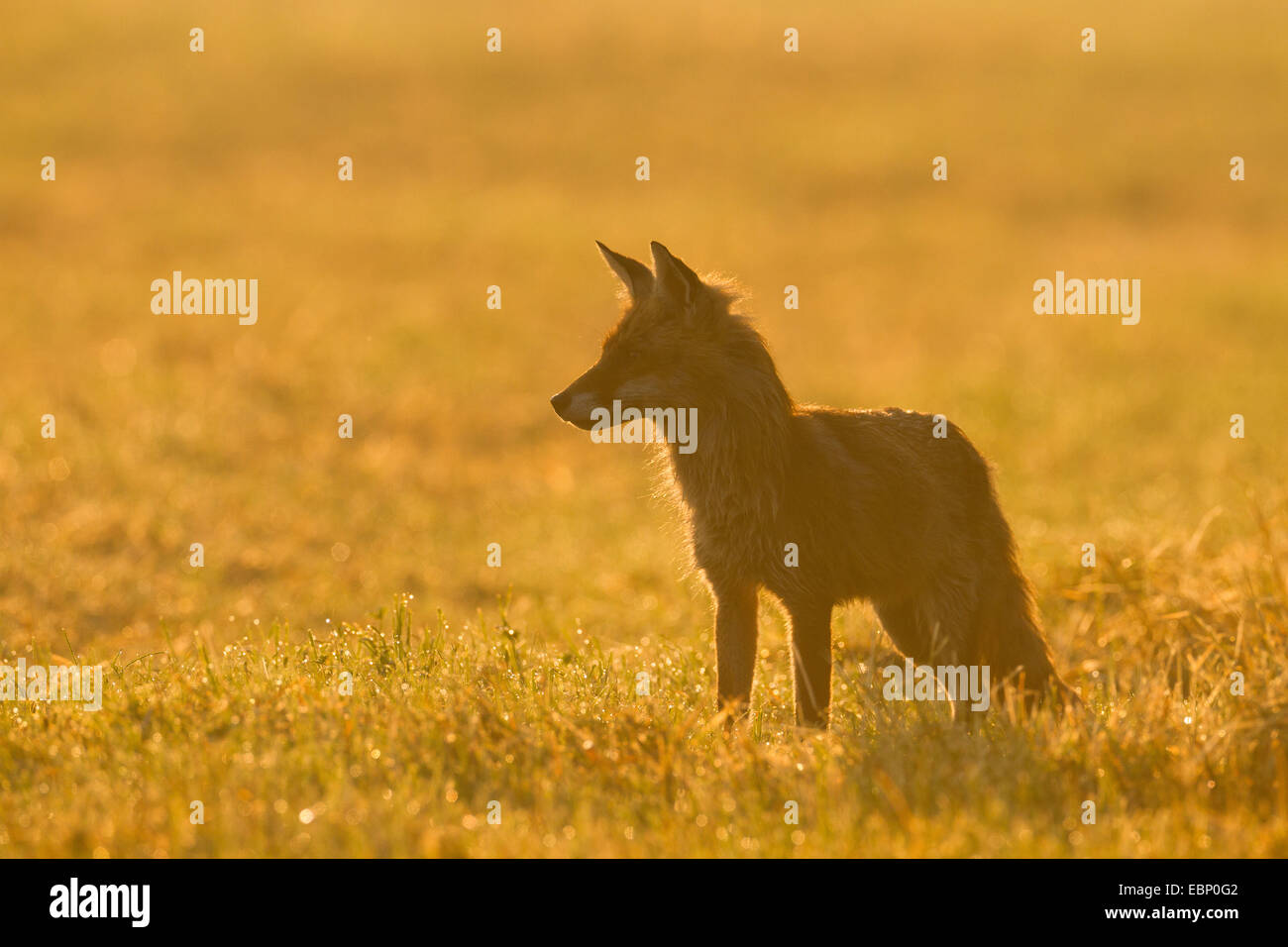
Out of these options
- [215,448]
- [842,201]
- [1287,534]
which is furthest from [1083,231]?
[1287,534]

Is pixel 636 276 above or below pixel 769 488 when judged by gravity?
above

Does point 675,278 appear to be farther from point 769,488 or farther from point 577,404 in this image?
point 769,488

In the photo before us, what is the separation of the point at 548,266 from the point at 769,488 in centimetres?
2208

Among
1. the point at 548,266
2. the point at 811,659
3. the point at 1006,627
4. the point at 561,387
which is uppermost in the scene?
the point at 548,266

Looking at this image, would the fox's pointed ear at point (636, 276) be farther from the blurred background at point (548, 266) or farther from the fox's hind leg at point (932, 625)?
the fox's hind leg at point (932, 625)

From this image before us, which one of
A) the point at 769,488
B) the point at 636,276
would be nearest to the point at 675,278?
the point at 636,276

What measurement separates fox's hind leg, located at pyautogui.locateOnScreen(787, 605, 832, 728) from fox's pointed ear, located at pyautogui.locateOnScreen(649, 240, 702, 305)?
1460 mm

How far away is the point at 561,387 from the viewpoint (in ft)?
70.2

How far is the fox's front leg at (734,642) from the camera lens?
6.50m

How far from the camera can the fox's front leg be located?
6504 mm

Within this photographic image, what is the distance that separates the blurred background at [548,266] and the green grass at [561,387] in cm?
11

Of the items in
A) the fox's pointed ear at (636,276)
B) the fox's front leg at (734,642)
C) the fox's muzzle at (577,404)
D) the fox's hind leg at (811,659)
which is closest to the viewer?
the fox's muzzle at (577,404)

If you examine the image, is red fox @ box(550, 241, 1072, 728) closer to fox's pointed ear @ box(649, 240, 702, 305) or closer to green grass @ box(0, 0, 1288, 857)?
fox's pointed ear @ box(649, 240, 702, 305)

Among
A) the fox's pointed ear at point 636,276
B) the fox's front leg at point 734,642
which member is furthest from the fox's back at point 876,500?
the fox's pointed ear at point 636,276
